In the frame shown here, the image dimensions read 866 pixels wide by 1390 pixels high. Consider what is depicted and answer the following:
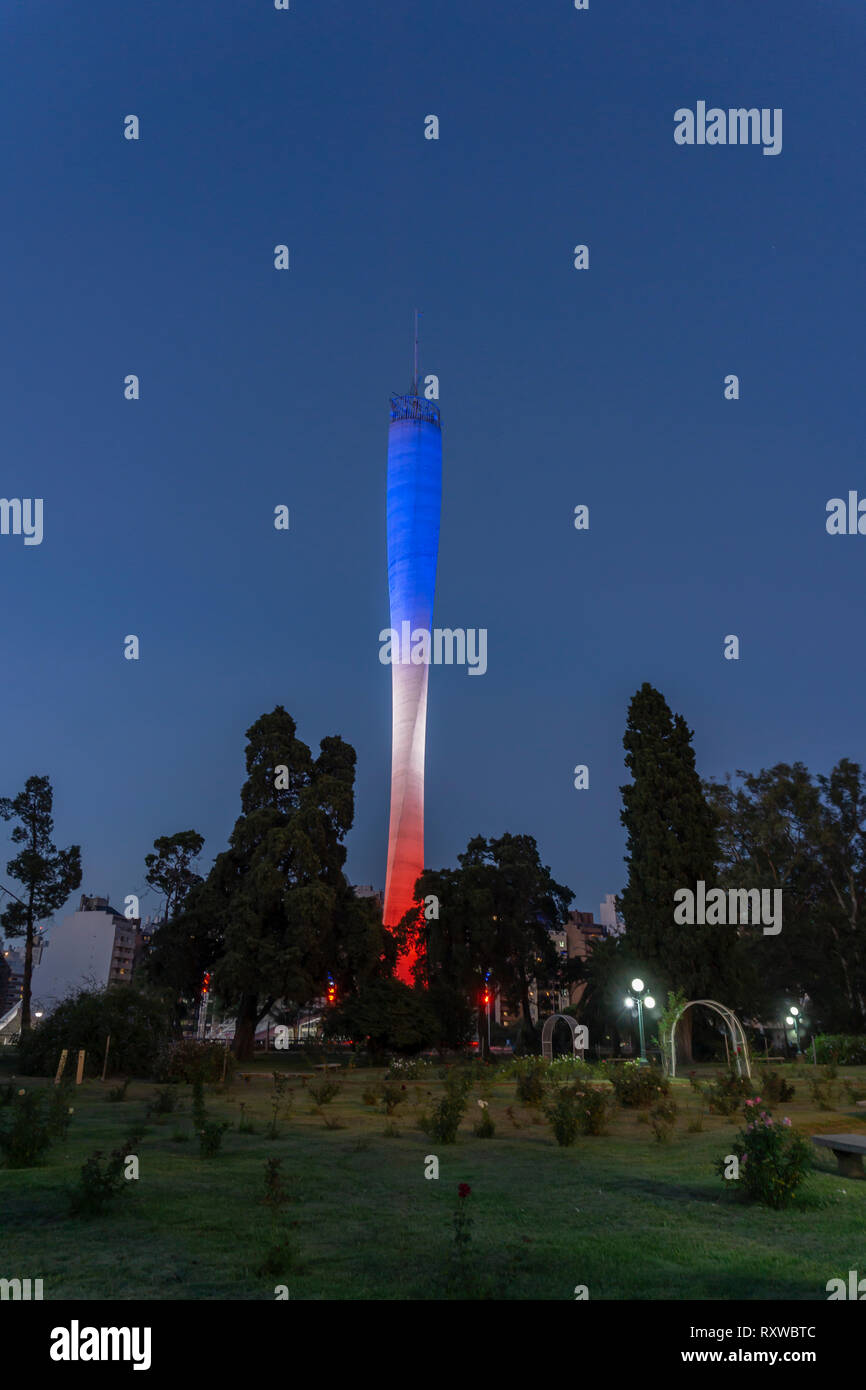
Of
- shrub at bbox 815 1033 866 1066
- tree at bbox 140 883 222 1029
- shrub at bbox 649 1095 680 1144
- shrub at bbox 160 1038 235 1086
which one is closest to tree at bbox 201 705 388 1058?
tree at bbox 140 883 222 1029

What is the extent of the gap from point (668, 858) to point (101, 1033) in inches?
948

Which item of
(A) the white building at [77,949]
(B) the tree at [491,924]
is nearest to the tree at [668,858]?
(B) the tree at [491,924]

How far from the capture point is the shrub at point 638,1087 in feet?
62.1

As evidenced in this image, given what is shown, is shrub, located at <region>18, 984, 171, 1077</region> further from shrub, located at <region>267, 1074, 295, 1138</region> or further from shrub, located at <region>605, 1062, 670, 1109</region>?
shrub, located at <region>605, 1062, 670, 1109</region>

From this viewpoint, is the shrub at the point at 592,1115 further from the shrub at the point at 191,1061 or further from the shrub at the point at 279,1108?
the shrub at the point at 191,1061

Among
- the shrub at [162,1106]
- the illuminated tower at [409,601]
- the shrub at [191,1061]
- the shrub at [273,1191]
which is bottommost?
the shrub at [191,1061]

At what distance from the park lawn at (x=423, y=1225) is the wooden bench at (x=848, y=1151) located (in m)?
0.40

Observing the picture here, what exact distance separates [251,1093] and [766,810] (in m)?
41.0

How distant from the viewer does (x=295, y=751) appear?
41.8 meters

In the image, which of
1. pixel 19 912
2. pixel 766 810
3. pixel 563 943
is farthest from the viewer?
pixel 563 943

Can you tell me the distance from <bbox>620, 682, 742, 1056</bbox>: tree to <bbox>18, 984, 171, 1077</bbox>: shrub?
20925mm

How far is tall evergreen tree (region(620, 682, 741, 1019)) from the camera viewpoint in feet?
127
